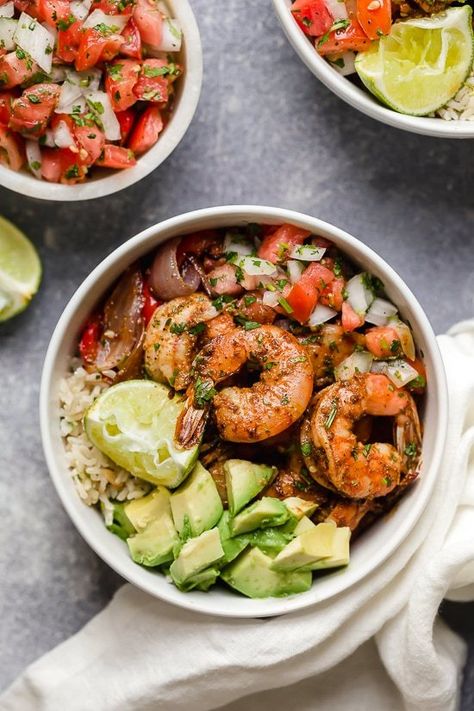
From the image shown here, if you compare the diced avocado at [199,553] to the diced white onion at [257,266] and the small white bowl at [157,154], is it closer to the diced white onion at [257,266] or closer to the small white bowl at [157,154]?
the diced white onion at [257,266]

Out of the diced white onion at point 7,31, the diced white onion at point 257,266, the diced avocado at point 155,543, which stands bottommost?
the diced avocado at point 155,543

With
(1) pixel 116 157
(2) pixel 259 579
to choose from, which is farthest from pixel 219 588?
(1) pixel 116 157

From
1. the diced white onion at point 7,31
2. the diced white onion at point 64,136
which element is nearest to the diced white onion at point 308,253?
the diced white onion at point 64,136

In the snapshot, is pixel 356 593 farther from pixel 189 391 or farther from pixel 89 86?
pixel 89 86

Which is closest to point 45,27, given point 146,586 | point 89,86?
point 89,86

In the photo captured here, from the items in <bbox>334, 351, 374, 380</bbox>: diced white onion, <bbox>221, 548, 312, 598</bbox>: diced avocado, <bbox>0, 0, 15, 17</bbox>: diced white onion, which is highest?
<bbox>0, 0, 15, 17</bbox>: diced white onion

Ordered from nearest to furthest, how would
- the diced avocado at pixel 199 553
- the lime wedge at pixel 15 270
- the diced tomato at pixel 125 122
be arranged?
the diced avocado at pixel 199 553 < the diced tomato at pixel 125 122 < the lime wedge at pixel 15 270

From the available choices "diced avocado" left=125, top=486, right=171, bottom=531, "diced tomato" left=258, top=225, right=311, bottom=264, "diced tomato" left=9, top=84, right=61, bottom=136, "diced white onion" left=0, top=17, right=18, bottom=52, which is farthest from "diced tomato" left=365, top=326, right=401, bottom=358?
"diced white onion" left=0, top=17, right=18, bottom=52

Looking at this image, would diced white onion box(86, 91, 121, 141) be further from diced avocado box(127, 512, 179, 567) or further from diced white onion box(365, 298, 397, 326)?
diced avocado box(127, 512, 179, 567)
